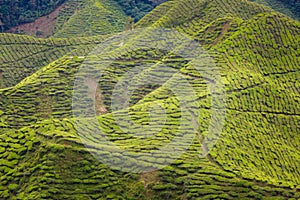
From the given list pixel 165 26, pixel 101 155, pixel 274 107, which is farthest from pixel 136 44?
pixel 101 155

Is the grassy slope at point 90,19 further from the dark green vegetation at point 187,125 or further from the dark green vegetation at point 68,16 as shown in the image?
the dark green vegetation at point 187,125

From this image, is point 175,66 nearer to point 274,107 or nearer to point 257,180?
point 274,107

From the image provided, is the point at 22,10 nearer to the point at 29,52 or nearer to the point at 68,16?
the point at 68,16

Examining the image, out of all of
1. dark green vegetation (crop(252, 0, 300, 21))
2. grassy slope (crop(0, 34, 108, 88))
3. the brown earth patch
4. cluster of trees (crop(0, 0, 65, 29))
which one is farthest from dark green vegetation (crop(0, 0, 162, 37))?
the brown earth patch

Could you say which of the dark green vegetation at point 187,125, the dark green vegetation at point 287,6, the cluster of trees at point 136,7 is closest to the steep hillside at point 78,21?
the cluster of trees at point 136,7

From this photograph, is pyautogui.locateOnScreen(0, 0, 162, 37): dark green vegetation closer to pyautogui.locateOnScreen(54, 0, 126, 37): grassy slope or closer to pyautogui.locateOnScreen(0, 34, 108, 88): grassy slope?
pyautogui.locateOnScreen(54, 0, 126, 37): grassy slope
